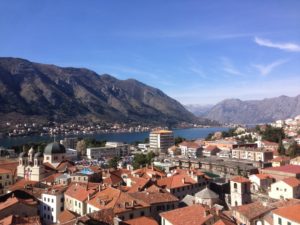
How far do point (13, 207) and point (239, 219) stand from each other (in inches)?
981

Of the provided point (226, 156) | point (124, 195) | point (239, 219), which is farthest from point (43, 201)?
point (226, 156)

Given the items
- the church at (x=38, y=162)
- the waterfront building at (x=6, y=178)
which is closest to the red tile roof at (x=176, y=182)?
the church at (x=38, y=162)

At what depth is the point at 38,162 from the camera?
233 ft

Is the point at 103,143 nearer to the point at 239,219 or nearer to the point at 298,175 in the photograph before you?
the point at 298,175

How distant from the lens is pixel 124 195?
3919 centimetres

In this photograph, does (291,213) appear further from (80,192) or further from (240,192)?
(80,192)

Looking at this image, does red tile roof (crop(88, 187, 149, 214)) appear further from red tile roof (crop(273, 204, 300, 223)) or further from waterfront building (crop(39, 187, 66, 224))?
red tile roof (crop(273, 204, 300, 223))

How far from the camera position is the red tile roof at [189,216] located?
30.6 meters

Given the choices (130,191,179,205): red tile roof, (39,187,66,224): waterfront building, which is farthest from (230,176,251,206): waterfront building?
(39,187,66,224): waterfront building

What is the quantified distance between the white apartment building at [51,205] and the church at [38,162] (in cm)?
1878

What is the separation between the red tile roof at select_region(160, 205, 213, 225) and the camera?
30625 millimetres

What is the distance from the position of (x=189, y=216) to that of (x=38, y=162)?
46601 mm

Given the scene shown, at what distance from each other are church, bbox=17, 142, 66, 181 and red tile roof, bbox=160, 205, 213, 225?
39054 millimetres

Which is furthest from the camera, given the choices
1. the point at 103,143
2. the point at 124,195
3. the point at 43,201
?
the point at 103,143
